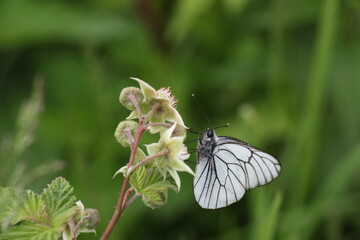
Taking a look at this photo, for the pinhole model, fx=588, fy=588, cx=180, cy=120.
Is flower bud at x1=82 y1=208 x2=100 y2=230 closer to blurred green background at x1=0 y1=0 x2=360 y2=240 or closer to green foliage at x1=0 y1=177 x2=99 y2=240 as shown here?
green foliage at x1=0 y1=177 x2=99 y2=240

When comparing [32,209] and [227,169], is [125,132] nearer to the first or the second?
[32,209]

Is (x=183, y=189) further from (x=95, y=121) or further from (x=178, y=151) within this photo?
(x=178, y=151)

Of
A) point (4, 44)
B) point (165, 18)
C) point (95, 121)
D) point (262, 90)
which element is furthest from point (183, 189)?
point (4, 44)

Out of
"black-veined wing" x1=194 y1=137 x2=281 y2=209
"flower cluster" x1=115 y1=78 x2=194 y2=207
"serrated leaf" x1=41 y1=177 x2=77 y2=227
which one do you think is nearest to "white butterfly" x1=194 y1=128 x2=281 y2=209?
"black-veined wing" x1=194 y1=137 x2=281 y2=209

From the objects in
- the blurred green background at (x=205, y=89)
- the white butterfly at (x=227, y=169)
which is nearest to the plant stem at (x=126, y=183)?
the white butterfly at (x=227, y=169)

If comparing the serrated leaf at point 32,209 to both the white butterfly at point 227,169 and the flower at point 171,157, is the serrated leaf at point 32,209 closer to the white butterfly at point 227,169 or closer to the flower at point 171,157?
the flower at point 171,157
